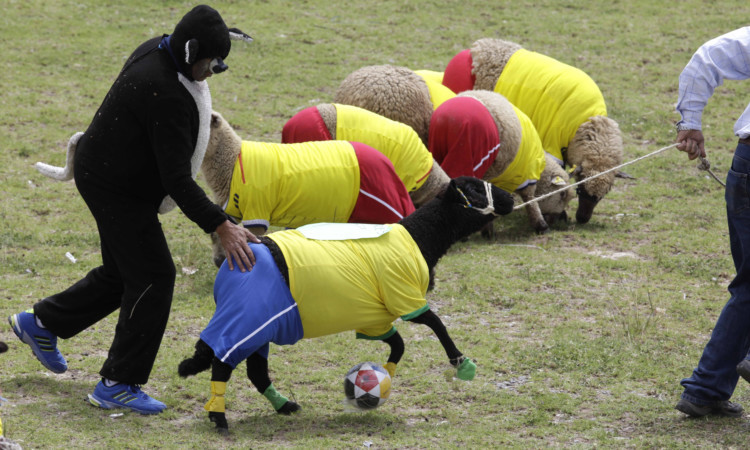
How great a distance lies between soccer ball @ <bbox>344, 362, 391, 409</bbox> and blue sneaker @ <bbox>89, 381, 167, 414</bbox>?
1.07 metres

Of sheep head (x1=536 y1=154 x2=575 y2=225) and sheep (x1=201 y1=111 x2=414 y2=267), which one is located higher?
sheep (x1=201 y1=111 x2=414 y2=267)

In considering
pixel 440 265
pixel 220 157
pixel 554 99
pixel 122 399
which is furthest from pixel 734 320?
pixel 554 99

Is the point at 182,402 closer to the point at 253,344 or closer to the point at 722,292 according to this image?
the point at 253,344

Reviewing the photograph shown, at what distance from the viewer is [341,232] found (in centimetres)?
484

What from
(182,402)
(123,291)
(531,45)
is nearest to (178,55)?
(123,291)

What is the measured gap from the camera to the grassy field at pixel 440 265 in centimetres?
478

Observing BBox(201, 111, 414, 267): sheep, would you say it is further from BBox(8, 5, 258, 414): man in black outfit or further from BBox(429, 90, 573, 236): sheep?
BBox(8, 5, 258, 414): man in black outfit

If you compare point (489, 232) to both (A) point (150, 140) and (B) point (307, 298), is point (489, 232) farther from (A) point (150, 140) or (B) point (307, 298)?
(A) point (150, 140)

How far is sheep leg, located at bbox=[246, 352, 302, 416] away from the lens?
4855mm

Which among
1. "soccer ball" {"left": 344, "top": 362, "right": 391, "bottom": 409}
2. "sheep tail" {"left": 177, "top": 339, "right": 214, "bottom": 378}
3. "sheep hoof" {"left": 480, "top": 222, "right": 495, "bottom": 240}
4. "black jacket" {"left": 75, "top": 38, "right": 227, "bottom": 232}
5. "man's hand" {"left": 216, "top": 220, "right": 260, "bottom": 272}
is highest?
"black jacket" {"left": 75, "top": 38, "right": 227, "bottom": 232}

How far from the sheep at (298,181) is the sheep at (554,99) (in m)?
3.25

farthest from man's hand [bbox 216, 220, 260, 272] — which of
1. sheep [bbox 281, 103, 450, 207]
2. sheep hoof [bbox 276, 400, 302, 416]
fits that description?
sheep [bbox 281, 103, 450, 207]

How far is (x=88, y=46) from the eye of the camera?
13070 mm

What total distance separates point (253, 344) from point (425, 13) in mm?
11872
